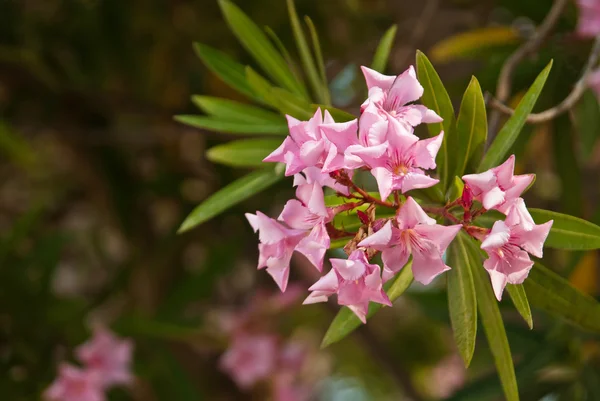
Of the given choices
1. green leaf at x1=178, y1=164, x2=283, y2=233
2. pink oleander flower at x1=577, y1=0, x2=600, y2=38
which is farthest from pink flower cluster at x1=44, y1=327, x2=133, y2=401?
pink oleander flower at x1=577, y1=0, x2=600, y2=38

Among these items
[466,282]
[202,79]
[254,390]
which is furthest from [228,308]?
[466,282]

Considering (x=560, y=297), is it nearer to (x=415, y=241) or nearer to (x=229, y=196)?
(x=415, y=241)

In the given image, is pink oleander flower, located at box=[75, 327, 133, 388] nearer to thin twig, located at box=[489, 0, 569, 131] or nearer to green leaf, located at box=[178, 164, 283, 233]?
green leaf, located at box=[178, 164, 283, 233]

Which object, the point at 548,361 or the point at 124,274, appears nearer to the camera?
the point at 548,361

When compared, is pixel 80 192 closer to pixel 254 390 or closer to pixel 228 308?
pixel 228 308

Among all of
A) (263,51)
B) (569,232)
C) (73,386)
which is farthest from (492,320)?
(73,386)

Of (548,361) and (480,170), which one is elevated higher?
(480,170)
